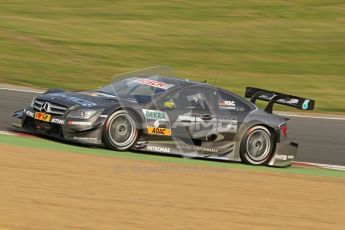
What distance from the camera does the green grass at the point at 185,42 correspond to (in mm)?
20688

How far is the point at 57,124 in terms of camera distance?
34.3 feet

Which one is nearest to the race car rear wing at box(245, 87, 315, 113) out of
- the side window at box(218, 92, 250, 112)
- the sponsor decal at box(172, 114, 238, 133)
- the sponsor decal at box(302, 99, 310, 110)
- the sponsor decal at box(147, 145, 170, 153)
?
the sponsor decal at box(302, 99, 310, 110)

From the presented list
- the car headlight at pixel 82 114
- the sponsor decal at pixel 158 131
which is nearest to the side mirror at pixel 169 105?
the sponsor decal at pixel 158 131

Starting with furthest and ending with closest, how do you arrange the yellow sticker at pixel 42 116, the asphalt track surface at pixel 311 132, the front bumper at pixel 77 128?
the asphalt track surface at pixel 311 132 < the yellow sticker at pixel 42 116 < the front bumper at pixel 77 128

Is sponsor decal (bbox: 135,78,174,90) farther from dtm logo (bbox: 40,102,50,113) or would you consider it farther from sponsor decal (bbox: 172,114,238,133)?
dtm logo (bbox: 40,102,50,113)

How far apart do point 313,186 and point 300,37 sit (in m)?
19.0

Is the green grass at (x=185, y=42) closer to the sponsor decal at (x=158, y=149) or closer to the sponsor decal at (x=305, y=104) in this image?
the sponsor decal at (x=305, y=104)

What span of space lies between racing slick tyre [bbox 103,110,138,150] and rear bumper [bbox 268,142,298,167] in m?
2.48

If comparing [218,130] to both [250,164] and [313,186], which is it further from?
[313,186]

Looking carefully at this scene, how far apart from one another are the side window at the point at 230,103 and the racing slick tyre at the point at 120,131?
1658 mm

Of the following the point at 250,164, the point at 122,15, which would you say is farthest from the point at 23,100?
the point at 122,15

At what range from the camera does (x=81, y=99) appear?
10.8 metres

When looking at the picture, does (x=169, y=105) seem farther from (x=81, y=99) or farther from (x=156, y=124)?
(x=81, y=99)

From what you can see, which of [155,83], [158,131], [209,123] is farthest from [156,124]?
[209,123]
